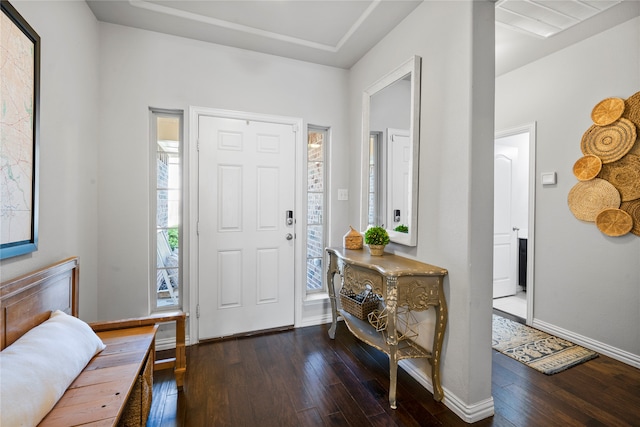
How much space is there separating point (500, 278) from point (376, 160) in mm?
2573

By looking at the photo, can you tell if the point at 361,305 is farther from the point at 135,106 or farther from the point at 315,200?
the point at 135,106

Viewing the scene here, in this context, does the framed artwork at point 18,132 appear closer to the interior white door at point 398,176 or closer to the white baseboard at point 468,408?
the interior white door at point 398,176

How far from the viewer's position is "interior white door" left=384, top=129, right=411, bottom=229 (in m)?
2.17

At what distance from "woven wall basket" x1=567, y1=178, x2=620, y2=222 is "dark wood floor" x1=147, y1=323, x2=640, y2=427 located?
1198 mm

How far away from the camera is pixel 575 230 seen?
2590mm

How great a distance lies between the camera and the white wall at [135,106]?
2.30 metres

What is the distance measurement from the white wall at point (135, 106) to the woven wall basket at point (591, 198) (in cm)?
312

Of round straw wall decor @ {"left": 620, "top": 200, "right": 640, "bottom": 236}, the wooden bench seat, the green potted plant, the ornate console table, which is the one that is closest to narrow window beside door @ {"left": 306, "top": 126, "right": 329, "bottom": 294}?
the green potted plant

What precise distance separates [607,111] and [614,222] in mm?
919

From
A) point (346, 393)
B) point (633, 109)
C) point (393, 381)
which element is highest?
point (633, 109)

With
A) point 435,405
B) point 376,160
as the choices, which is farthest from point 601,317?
point 376,160

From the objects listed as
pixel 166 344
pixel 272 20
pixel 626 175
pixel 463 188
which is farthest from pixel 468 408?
pixel 272 20

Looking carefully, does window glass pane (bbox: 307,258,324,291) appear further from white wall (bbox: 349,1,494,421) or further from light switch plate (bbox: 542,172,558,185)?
light switch plate (bbox: 542,172,558,185)

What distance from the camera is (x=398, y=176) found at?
7.58ft
